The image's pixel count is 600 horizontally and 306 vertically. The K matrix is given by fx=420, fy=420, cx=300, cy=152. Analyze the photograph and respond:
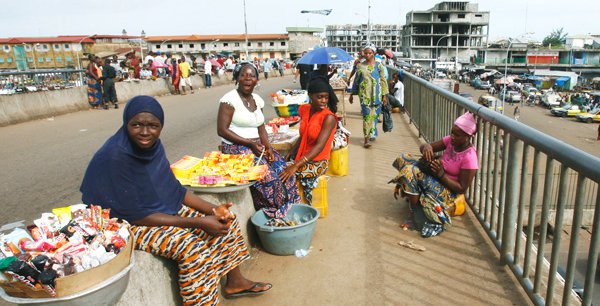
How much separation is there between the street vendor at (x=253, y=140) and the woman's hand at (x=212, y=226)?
1.32m

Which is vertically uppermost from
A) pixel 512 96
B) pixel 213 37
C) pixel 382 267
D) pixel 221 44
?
pixel 213 37

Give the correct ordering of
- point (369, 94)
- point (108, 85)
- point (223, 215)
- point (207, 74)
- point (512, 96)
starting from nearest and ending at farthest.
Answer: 1. point (223, 215)
2. point (369, 94)
3. point (108, 85)
4. point (207, 74)
5. point (512, 96)

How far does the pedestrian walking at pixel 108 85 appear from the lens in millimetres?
14719

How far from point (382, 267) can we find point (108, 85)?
14.3 m

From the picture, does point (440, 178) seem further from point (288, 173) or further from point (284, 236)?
point (284, 236)

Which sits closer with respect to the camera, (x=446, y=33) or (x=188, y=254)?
(x=188, y=254)

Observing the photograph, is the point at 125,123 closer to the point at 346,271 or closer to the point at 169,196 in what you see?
the point at 169,196

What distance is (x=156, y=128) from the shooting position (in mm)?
2650

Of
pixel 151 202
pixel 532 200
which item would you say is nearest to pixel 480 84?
pixel 532 200

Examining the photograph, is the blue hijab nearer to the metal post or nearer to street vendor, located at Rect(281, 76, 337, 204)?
street vendor, located at Rect(281, 76, 337, 204)

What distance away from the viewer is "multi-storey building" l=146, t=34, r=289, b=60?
84.9m

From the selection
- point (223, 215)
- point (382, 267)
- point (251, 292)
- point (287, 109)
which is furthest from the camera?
point (287, 109)

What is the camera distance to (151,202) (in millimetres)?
2637

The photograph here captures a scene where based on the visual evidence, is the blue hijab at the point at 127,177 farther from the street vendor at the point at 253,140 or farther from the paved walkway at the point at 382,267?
the street vendor at the point at 253,140
